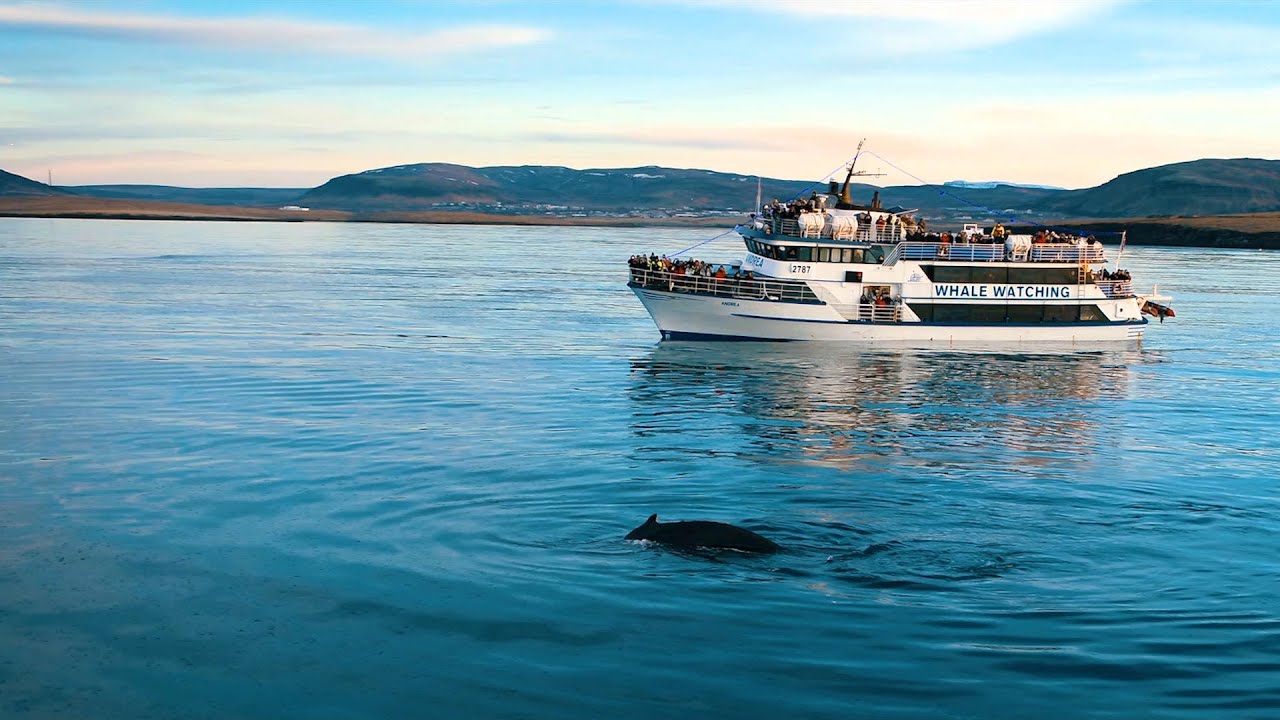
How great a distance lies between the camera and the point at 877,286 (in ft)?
196

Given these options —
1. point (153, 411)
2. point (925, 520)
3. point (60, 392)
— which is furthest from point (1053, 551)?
point (60, 392)

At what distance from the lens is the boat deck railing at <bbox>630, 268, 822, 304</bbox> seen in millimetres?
57875

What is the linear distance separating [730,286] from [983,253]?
13021 millimetres

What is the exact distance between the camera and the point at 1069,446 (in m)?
32.7

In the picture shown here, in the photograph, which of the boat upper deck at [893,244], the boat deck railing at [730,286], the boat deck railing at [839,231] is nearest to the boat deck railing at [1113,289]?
the boat upper deck at [893,244]

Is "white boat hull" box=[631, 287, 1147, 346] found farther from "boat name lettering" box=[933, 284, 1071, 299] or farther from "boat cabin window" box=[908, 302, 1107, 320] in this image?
"boat name lettering" box=[933, 284, 1071, 299]

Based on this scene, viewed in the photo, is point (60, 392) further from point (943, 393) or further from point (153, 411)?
point (943, 393)

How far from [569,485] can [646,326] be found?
40.4 m

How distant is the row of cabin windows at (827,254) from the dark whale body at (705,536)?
3896 cm

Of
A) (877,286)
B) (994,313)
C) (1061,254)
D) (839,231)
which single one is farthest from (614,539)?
(1061,254)

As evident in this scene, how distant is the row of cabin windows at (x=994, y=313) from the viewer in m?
60.1

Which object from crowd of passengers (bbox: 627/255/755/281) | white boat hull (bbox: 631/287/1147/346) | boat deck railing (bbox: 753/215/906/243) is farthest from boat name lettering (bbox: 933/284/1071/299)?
crowd of passengers (bbox: 627/255/755/281)

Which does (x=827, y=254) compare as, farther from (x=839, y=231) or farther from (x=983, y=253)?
(x=983, y=253)

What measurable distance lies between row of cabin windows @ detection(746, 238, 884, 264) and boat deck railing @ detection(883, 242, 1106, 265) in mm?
→ 764
